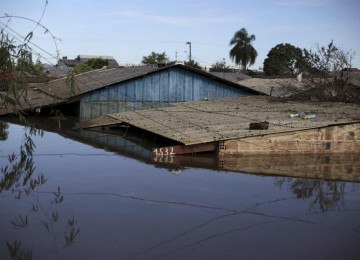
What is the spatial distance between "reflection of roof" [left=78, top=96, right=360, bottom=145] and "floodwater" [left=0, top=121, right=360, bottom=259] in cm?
212

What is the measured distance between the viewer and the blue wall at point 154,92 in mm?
21703

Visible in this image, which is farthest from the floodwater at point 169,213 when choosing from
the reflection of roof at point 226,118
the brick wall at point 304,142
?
the reflection of roof at point 226,118

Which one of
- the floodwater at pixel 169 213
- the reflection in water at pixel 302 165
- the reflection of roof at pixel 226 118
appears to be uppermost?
the reflection of roof at pixel 226 118

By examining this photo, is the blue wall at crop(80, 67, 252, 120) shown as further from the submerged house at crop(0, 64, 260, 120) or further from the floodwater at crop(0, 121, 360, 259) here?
the floodwater at crop(0, 121, 360, 259)

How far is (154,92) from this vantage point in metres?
22.6

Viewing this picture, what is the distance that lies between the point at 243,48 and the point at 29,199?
56971 mm

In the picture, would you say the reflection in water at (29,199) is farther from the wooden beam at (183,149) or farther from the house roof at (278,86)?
the house roof at (278,86)

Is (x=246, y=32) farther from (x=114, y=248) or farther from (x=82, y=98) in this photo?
(x=114, y=248)

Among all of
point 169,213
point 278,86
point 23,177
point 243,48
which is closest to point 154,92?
point 278,86

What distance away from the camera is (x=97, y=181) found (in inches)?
355

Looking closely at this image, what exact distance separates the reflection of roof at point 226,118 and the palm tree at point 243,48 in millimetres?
40767

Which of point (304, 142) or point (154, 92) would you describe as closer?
point (304, 142)

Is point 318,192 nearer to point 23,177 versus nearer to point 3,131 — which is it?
point 23,177

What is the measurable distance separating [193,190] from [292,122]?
692cm
